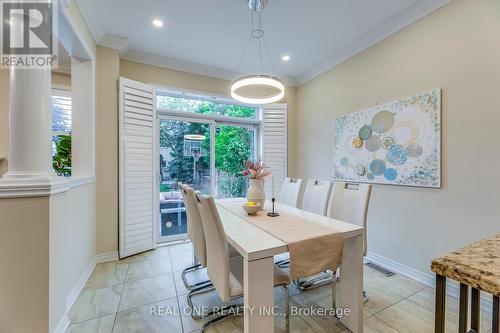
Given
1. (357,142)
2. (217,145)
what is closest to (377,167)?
(357,142)

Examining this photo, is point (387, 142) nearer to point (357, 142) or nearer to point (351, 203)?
point (357, 142)

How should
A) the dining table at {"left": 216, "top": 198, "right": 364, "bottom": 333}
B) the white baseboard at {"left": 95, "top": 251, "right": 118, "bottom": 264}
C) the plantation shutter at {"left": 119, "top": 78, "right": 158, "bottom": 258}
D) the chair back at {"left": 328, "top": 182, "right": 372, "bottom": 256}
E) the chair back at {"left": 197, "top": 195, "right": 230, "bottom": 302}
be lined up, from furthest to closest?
the plantation shutter at {"left": 119, "top": 78, "right": 158, "bottom": 258}, the white baseboard at {"left": 95, "top": 251, "right": 118, "bottom": 264}, the chair back at {"left": 328, "top": 182, "right": 372, "bottom": 256}, the chair back at {"left": 197, "top": 195, "right": 230, "bottom": 302}, the dining table at {"left": 216, "top": 198, "right": 364, "bottom": 333}

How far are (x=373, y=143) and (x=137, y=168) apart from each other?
314cm

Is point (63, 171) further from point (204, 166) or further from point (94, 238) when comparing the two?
point (204, 166)

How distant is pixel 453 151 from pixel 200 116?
132 inches

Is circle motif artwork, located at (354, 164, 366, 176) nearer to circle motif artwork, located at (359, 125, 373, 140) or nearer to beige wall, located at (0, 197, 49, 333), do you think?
circle motif artwork, located at (359, 125, 373, 140)

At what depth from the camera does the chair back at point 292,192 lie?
2.90m

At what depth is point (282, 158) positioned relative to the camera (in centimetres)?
426

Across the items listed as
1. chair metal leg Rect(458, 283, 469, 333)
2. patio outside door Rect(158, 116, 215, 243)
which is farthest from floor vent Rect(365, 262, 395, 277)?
patio outside door Rect(158, 116, 215, 243)

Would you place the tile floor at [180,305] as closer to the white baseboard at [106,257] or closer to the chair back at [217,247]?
the white baseboard at [106,257]

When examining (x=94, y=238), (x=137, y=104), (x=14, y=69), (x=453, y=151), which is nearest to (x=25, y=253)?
(x=14, y=69)

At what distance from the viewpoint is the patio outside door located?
12.1 ft

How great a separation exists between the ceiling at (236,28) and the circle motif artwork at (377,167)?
1.54m

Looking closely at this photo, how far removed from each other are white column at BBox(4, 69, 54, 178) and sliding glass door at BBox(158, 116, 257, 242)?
2.08m
